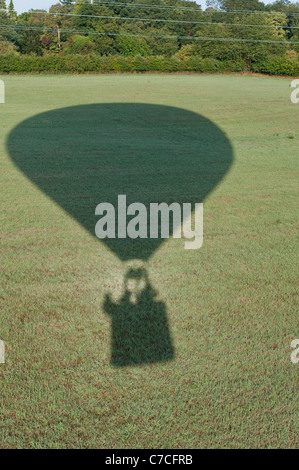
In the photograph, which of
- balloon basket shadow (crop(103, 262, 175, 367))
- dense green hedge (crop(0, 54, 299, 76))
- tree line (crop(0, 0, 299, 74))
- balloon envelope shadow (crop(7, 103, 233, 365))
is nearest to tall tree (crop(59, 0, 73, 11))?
tree line (crop(0, 0, 299, 74))

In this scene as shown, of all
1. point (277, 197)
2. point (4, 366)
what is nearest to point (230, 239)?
point (277, 197)

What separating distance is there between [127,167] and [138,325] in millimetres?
6597

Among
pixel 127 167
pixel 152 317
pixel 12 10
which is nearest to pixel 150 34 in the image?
pixel 12 10

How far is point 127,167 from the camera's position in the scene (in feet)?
33.0

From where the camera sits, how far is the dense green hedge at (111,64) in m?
42.3

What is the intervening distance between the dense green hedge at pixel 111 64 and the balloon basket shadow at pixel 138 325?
140 ft

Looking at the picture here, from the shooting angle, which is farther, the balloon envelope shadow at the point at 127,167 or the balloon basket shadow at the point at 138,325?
the balloon envelope shadow at the point at 127,167

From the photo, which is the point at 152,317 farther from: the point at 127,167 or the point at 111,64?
the point at 111,64

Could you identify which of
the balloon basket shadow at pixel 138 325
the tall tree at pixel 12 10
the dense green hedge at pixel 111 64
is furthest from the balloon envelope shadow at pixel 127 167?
the tall tree at pixel 12 10

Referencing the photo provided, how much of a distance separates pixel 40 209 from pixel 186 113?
1552cm

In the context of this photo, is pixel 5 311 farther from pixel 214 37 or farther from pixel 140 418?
pixel 214 37

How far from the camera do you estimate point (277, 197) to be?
313 inches

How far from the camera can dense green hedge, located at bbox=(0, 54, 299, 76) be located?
42.3m

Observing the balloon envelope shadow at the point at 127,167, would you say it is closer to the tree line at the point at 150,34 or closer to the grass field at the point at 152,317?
the grass field at the point at 152,317
